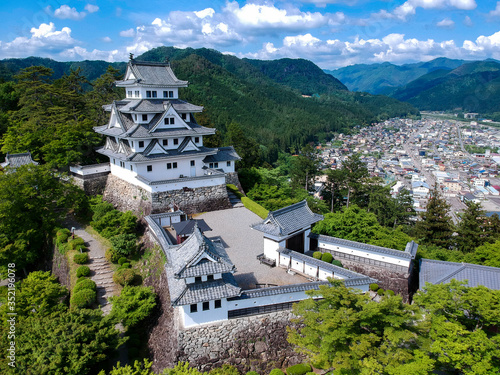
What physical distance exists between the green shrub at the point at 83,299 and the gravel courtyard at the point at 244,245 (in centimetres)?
727

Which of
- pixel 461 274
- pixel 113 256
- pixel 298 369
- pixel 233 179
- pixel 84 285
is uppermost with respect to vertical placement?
pixel 233 179

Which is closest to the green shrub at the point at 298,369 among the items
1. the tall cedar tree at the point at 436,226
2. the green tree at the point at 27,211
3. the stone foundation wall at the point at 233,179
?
the stone foundation wall at the point at 233,179

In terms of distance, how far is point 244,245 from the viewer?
2155cm

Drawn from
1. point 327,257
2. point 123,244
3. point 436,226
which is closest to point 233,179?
point 123,244

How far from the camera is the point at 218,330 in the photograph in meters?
14.8

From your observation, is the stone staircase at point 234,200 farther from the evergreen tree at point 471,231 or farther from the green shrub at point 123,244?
the evergreen tree at point 471,231

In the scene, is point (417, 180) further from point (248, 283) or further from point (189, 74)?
point (248, 283)

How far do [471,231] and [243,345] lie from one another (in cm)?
2343

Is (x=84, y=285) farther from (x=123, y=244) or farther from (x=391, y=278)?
(x=391, y=278)

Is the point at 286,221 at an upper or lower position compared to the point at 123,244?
upper

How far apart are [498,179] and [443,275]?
120 m

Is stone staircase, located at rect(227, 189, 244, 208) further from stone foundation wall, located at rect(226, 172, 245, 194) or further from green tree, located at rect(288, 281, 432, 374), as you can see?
green tree, located at rect(288, 281, 432, 374)

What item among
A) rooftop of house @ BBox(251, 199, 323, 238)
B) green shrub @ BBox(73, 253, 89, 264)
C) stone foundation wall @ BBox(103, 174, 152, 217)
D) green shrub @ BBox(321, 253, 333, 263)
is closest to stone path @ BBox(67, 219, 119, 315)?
green shrub @ BBox(73, 253, 89, 264)

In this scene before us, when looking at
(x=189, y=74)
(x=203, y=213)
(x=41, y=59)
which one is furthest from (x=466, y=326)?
(x=41, y=59)
